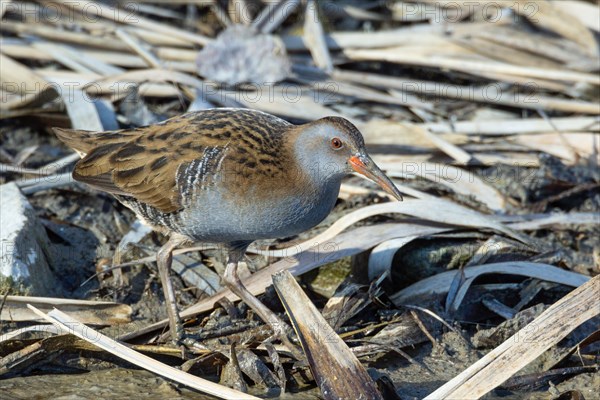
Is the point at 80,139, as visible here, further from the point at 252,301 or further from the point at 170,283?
the point at 252,301

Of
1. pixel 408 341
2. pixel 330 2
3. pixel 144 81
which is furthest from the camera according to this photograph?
pixel 330 2

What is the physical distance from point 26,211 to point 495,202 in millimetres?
2716

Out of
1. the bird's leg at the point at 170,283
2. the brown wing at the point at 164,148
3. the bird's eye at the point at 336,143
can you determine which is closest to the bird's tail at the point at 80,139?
the brown wing at the point at 164,148

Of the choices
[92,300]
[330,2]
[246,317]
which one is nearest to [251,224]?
[246,317]

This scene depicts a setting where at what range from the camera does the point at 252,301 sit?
4.43 meters

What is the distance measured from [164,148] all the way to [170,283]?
683 mm

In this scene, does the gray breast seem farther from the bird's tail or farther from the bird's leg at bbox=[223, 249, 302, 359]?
the bird's tail

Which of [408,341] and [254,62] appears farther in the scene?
[254,62]

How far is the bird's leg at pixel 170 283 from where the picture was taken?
4320mm

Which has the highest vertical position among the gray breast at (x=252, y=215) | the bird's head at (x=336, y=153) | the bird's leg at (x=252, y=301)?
the bird's head at (x=336, y=153)

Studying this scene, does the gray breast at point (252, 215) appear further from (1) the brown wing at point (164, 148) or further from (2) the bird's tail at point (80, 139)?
(2) the bird's tail at point (80, 139)

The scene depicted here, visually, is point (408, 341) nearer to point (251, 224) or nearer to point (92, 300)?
point (251, 224)

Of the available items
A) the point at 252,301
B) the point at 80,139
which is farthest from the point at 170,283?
the point at 80,139

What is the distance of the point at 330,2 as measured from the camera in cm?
686
